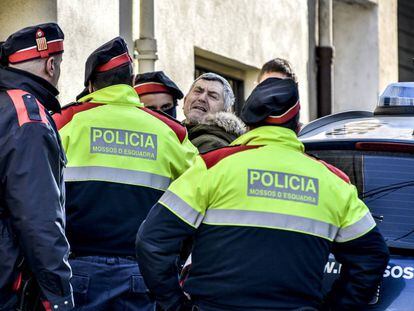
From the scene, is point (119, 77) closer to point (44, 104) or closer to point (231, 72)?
point (44, 104)

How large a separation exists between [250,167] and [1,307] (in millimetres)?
1165

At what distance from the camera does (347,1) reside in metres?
18.2

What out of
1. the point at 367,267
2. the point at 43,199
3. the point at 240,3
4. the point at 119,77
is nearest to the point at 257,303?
the point at 367,267

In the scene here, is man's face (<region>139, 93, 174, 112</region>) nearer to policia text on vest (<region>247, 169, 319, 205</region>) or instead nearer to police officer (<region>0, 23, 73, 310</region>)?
police officer (<region>0, 23, 73, 310</region>)

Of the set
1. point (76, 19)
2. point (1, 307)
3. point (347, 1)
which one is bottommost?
point (1, 307)

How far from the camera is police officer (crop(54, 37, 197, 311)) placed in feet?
19.9

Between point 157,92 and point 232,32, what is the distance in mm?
6142

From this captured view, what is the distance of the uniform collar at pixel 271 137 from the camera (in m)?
5.48

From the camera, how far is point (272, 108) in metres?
5.49

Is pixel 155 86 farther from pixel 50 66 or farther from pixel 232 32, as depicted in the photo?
pixel 232 32

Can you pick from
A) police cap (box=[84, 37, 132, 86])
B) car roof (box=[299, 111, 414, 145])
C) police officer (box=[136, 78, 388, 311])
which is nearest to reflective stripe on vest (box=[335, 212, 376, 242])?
police officer (box=[136, 78, 388, 311])

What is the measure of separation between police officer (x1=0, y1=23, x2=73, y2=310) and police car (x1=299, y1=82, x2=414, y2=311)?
125cm

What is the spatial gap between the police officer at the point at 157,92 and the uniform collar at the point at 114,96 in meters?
1.40

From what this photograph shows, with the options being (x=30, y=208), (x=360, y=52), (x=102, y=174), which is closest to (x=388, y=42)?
(x=360, y=52)
